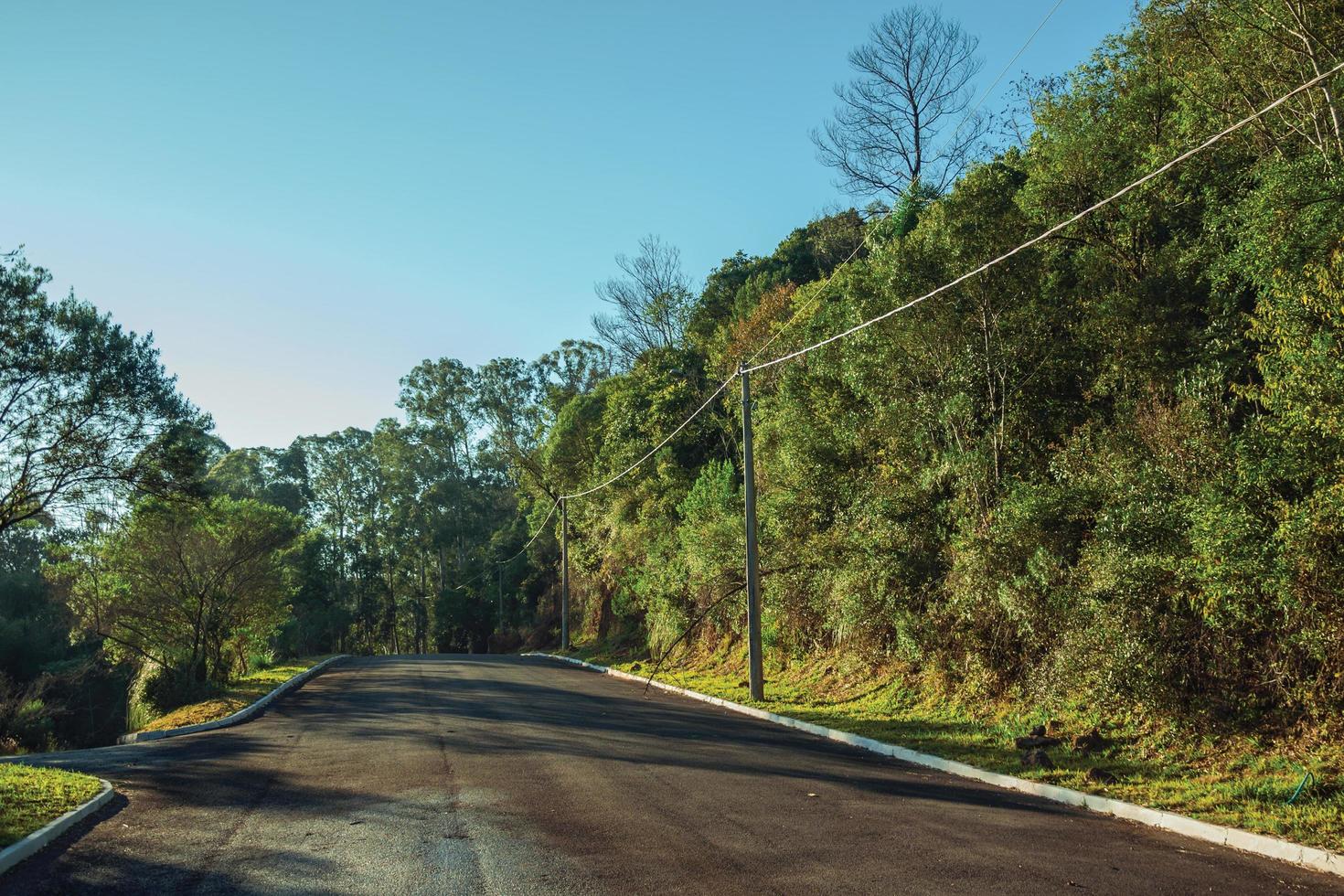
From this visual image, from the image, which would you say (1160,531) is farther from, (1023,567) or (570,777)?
(570,777)

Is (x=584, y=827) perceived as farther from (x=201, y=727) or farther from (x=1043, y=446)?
(x=201, y=727)

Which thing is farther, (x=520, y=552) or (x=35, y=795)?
(x=520, y=552)

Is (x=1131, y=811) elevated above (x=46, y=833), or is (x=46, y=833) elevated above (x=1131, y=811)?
(x=46, y=833)

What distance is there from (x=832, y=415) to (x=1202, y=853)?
1437 centimetres

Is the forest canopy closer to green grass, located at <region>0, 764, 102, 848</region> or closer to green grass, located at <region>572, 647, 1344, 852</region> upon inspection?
green grass, located at <region>572, 647, 1344, 852</region>

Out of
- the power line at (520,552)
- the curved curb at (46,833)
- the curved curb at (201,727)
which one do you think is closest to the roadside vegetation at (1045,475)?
the curved curb at (201,727)

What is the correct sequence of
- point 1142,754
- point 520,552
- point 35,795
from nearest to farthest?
point 35,795 → point 1142,754 → point 520,552

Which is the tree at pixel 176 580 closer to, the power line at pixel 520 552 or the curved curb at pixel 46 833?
the curved curb at pixel 46 833

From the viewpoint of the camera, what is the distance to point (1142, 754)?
10852mm

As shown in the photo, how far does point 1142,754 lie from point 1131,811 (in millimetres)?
2130

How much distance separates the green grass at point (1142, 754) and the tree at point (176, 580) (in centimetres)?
1789

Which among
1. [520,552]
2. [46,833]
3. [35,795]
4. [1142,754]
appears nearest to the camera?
[46,833]

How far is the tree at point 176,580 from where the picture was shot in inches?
1065

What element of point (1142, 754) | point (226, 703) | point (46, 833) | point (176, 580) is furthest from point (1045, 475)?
point (176, 580)
